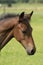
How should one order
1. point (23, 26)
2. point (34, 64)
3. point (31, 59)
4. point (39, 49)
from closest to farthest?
1. point (23, 26)
2. point (34, 64)
3. point (31, 59)
4. point (39, 49)

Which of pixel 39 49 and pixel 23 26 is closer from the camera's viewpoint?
pixel 23 26

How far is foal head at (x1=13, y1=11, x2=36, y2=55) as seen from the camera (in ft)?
17.9

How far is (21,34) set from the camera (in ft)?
18.2

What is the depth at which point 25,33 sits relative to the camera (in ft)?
18.1

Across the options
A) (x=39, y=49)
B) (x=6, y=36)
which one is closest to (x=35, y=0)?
(x=39, y=49)

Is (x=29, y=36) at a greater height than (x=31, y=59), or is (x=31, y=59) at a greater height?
(x=29, y=36)

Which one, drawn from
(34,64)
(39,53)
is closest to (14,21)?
(34,64)

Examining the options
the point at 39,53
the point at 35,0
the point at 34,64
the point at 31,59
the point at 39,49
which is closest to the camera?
the point at 34,64

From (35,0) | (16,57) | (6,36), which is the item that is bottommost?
(35,0)

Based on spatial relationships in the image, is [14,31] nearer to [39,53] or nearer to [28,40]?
[28,40]

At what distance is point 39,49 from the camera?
12109mm

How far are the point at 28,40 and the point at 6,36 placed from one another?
481 mm

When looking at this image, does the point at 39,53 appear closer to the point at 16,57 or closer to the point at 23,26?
the point at 16,57

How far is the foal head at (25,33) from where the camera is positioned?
5.47 meters
